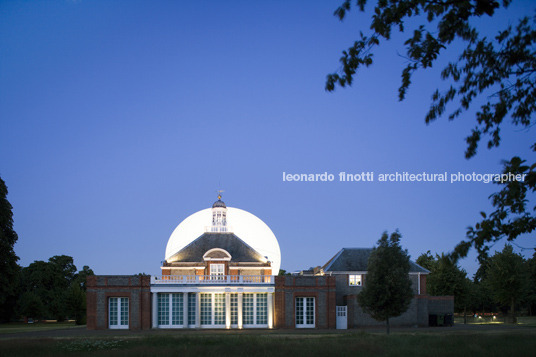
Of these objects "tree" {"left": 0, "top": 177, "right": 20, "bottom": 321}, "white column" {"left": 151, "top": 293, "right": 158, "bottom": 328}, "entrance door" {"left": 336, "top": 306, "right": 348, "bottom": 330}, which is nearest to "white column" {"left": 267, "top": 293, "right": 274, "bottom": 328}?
"entrance door" {"left": 336, "top": 306, "right": 348, "bottom": 330}

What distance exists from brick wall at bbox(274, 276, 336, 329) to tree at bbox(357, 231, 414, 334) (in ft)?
34.8

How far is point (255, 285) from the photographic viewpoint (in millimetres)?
50688

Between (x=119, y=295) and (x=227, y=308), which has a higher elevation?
(x=119, y=295)

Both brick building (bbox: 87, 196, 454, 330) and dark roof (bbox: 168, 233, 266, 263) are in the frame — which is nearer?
brick building (bbox: 87, 196, 454, 330)

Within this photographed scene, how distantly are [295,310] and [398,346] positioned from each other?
24117 millimetres

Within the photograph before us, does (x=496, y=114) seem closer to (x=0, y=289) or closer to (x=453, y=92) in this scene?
(x=453, y=92)

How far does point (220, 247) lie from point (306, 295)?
1441 cm

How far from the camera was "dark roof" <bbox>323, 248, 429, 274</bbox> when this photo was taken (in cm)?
5694

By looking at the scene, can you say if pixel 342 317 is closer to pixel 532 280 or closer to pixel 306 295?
pixel 306 295

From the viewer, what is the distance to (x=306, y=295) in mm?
50219

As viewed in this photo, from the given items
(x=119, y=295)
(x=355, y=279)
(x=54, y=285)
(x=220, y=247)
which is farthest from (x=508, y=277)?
(x=54, y=285)

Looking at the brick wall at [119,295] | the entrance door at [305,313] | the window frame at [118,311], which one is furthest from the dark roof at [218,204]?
the entrance door at [305,313]

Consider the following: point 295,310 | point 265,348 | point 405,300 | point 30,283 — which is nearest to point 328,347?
point 265,348

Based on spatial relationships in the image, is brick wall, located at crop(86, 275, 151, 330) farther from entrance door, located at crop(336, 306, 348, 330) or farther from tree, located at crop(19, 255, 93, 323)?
tree, located at crop(19, 255, 93, 323)
